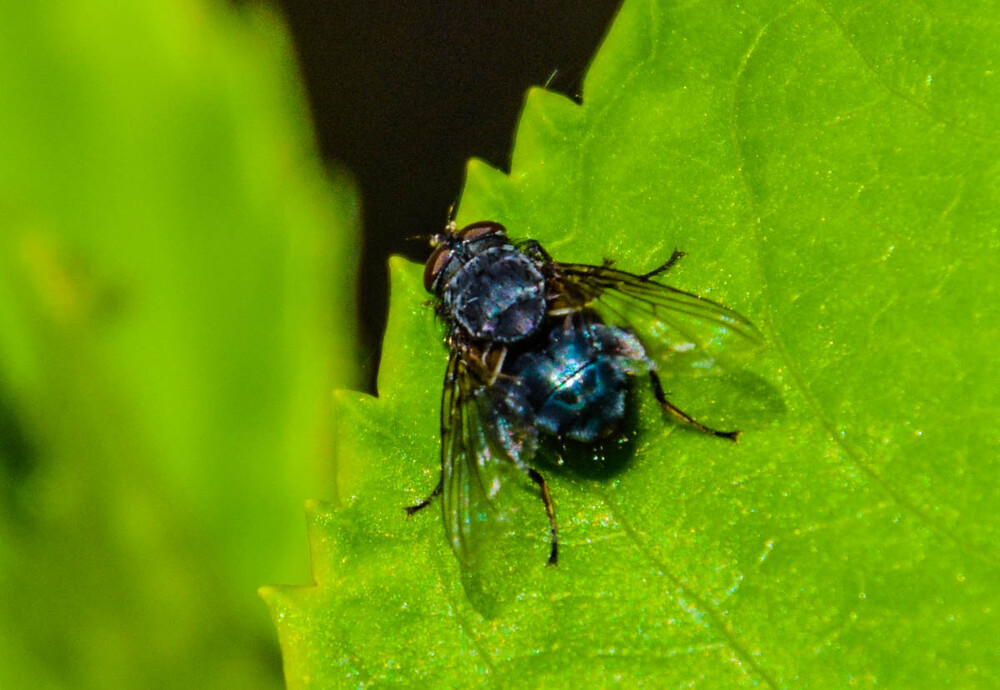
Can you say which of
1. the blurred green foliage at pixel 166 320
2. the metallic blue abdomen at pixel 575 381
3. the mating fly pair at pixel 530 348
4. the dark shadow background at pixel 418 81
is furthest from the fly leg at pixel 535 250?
the dark shadow background at pixel 418 81

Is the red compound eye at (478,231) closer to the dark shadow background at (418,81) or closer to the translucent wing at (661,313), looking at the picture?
the translucent wing at (661,313)

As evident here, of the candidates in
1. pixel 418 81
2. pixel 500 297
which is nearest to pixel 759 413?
pixel 500 297

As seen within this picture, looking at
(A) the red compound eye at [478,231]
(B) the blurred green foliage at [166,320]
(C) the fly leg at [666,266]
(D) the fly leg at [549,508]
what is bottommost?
(B) the blurred green foliage at [166,320]

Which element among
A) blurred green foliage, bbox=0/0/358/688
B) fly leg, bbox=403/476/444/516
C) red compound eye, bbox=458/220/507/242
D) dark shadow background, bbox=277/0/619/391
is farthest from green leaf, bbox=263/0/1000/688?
dark shadow background, bbox=277/0/619/391

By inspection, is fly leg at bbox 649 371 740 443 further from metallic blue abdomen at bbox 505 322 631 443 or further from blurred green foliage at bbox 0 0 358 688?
blurred green foliage at bbox 0 0 358 688

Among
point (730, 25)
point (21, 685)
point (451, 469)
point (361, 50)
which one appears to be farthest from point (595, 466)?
point (361, 50)

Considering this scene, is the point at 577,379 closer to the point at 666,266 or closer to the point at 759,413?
the point at 666,266

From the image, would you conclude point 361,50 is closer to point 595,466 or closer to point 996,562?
point 595,466
